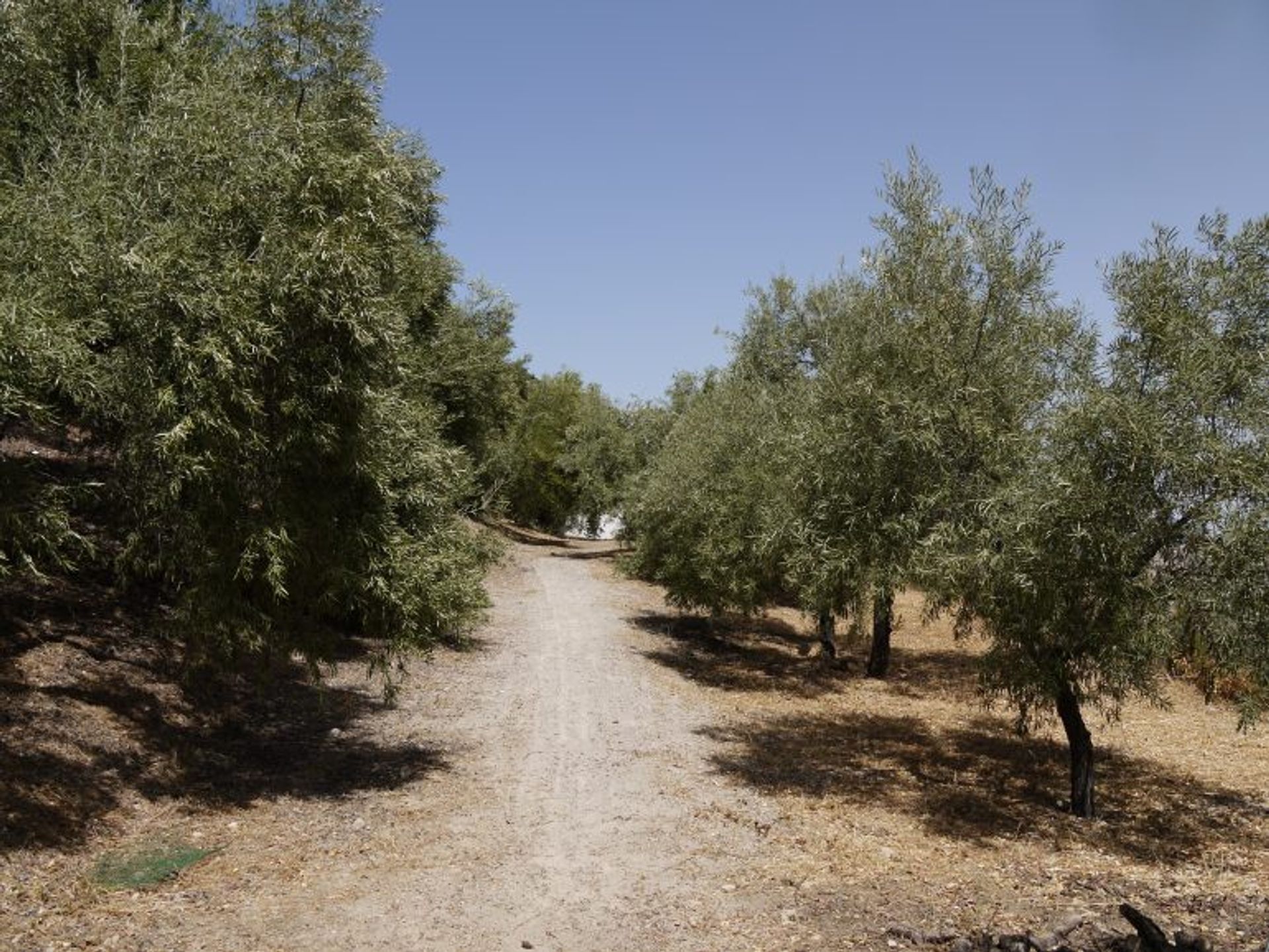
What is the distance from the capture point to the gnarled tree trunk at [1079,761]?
12711 millimetres

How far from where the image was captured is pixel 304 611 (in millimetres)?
12188

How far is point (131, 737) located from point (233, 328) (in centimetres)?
618

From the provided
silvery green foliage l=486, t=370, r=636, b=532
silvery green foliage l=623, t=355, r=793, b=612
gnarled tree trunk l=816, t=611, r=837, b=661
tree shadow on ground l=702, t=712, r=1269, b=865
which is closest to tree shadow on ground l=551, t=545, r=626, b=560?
silvery green foliage l=486, t=370, r=636, b=532

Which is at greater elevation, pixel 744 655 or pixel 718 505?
pixel 718 505

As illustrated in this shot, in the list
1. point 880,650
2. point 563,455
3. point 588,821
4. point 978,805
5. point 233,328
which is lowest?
point 588,821

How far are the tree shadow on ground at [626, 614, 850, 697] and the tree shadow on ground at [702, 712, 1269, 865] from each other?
3.88m

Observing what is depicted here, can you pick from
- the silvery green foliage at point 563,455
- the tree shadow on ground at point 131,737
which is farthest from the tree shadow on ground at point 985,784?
the silvery green foliage at point 563,455

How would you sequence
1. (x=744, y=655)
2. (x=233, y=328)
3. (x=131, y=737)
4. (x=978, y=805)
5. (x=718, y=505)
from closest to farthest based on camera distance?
1. (x=233, y=328)
2. (x=131, y=737)
3. (x=978, y=805)
4. (x=718, y=505)
5. (x=744, y=655)

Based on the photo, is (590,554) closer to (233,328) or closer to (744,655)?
(744,655)

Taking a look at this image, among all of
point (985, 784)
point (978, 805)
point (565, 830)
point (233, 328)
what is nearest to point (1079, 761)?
point (978, 805)

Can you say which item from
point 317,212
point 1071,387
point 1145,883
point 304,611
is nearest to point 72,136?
point 317,212

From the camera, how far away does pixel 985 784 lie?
1454 centimetres

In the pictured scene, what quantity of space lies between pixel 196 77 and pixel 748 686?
17251mm

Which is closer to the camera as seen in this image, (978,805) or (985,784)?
(978,805)
